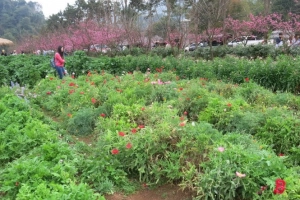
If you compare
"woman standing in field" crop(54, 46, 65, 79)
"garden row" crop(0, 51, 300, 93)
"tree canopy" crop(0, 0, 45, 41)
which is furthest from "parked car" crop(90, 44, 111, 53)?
"tree canopy" crop(0, 0, 45, 41)

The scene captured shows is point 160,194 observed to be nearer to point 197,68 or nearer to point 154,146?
point 154,146

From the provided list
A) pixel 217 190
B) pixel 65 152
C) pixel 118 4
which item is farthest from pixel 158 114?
pixel 118 4

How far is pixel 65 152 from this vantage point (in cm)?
377

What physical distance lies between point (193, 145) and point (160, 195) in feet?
2.36

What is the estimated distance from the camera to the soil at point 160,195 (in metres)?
3.48

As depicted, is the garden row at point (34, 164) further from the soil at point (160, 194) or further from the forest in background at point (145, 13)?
the forest in background at point (145, 13)

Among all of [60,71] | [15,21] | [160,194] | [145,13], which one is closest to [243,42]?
[145,13]

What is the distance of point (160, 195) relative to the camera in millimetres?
3570

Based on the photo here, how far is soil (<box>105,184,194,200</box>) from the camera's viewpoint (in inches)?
137

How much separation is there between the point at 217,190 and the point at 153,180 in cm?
102

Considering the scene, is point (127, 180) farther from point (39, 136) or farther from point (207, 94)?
point (207, 94)

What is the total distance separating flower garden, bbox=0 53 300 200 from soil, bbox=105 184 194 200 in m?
0.08

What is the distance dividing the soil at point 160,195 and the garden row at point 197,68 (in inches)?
197

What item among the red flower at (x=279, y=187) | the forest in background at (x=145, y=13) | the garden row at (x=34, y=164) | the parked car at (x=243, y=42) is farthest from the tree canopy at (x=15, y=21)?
the red flower at (x=279, y=187)
